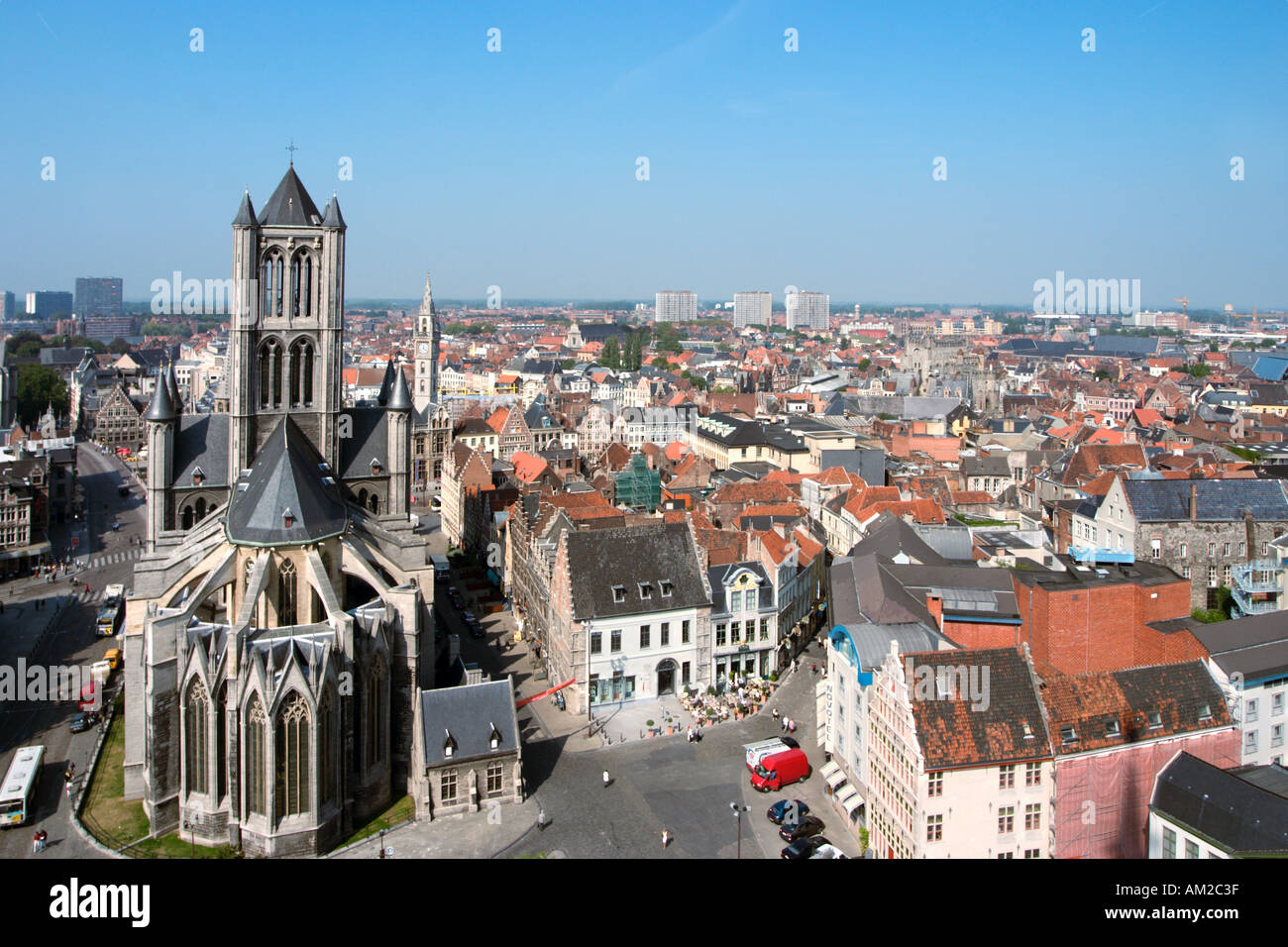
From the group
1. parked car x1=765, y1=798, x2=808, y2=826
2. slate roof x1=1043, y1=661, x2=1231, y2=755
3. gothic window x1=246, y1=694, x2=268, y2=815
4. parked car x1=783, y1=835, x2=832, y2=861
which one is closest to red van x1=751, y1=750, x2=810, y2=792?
parked car x1=765, y1=798, x2=808, y2=826

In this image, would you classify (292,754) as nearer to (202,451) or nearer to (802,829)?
(802,829)

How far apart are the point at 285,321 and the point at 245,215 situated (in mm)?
4929

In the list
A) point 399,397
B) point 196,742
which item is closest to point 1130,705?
point 196,742

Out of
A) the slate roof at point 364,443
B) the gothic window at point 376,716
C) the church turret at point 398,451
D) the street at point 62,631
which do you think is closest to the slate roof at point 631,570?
the church turret at point 398,451

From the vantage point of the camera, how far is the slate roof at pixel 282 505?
39469mm

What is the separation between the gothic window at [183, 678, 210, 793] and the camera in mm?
36000

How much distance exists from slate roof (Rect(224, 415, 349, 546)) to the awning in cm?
2198

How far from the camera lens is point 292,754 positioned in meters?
35.4

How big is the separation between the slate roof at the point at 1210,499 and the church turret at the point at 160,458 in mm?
49943

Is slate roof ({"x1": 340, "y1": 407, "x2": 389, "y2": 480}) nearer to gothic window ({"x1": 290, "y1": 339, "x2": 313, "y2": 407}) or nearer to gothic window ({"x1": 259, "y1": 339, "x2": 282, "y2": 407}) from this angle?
gothic window ({"x1": 290, "y1": 339, "x2": 313, "y2": 407})

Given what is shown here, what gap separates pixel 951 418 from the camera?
127875 millimetres

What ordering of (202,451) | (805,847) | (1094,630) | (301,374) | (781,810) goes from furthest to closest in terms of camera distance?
1. (202,451)
2. (301,374)
3. (1094,630)
4. (781,810)
5. (805,847)
